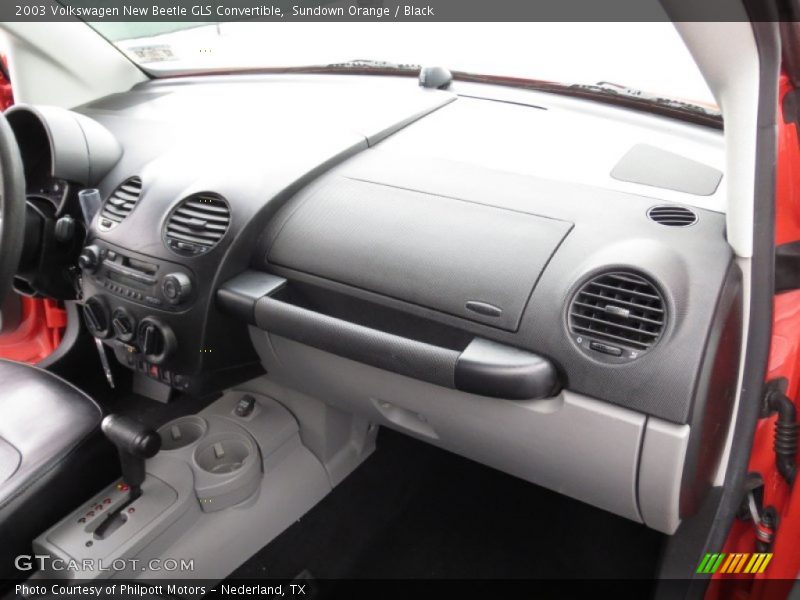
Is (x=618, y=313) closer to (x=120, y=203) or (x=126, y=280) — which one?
(x=126, y=280)

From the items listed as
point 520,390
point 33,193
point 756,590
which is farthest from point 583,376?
point 33,193

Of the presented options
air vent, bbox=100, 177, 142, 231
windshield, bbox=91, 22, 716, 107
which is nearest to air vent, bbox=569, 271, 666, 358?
windshield, bbox=91, 22, 716, 107

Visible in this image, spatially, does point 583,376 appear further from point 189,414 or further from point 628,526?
point 189,414

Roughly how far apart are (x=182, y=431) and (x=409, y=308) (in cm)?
87

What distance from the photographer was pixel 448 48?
1.90 meters

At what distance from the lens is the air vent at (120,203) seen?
1492 mm

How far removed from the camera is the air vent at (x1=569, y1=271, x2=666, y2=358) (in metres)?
1.01

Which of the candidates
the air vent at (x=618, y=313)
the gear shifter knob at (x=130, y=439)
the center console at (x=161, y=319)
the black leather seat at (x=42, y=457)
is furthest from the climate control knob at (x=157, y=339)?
the air vent at (x=618, y=313)

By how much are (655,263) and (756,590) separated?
655mm

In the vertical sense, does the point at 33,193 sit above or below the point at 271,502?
above

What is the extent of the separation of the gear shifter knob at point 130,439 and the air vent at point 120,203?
43 cm

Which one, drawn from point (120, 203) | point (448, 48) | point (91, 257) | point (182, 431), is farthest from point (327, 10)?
point (182, 431)

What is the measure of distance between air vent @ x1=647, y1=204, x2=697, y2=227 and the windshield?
0.80ft

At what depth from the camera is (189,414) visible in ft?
6.15
